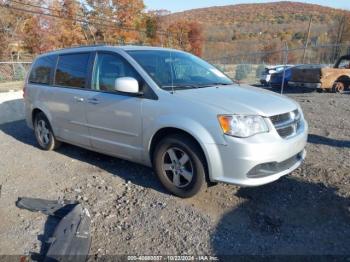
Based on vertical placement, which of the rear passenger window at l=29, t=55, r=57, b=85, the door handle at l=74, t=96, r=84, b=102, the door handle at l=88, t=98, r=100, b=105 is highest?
the rear passenger window at l=29, t=55, r=57, b=85

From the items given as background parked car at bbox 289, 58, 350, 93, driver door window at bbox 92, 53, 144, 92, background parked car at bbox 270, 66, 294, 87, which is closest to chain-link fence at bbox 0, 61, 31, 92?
background parked car at bbox 270, 66, 294, 87

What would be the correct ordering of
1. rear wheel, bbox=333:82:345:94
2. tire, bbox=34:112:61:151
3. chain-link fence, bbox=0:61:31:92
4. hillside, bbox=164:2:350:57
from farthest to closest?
hillside, bbox=164:2:350:57, chain-link fence, bbox=0:61:31:92, rear wheel, bbox=333:82:345:94, tire, bbox=34:112:61:151

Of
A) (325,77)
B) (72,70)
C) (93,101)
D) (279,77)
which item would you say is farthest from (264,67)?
(93,101)

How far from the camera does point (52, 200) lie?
4270mm

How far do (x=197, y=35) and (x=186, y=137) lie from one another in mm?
56778

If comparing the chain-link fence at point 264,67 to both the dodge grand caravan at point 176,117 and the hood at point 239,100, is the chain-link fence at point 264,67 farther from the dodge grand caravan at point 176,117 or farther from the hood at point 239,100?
the dodge grand caravan at point 176,117

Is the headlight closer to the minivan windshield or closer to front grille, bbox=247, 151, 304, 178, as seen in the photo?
front grille, bbox=247, 151, 304, 178

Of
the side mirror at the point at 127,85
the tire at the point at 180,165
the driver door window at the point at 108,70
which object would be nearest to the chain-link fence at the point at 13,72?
the driver door window at the point at 108,70

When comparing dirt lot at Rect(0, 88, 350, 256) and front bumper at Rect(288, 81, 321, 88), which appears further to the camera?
front bumper at Rect(288, 81, 321, 88)

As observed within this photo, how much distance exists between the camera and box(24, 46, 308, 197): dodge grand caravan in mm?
3617

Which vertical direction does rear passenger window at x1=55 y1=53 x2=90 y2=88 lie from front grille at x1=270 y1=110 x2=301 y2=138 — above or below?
above

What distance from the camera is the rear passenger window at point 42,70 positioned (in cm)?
589

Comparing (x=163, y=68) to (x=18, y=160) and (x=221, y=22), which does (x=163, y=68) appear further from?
(x=221, y=22)

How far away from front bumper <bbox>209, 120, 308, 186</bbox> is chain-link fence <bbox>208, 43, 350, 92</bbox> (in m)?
7.89
